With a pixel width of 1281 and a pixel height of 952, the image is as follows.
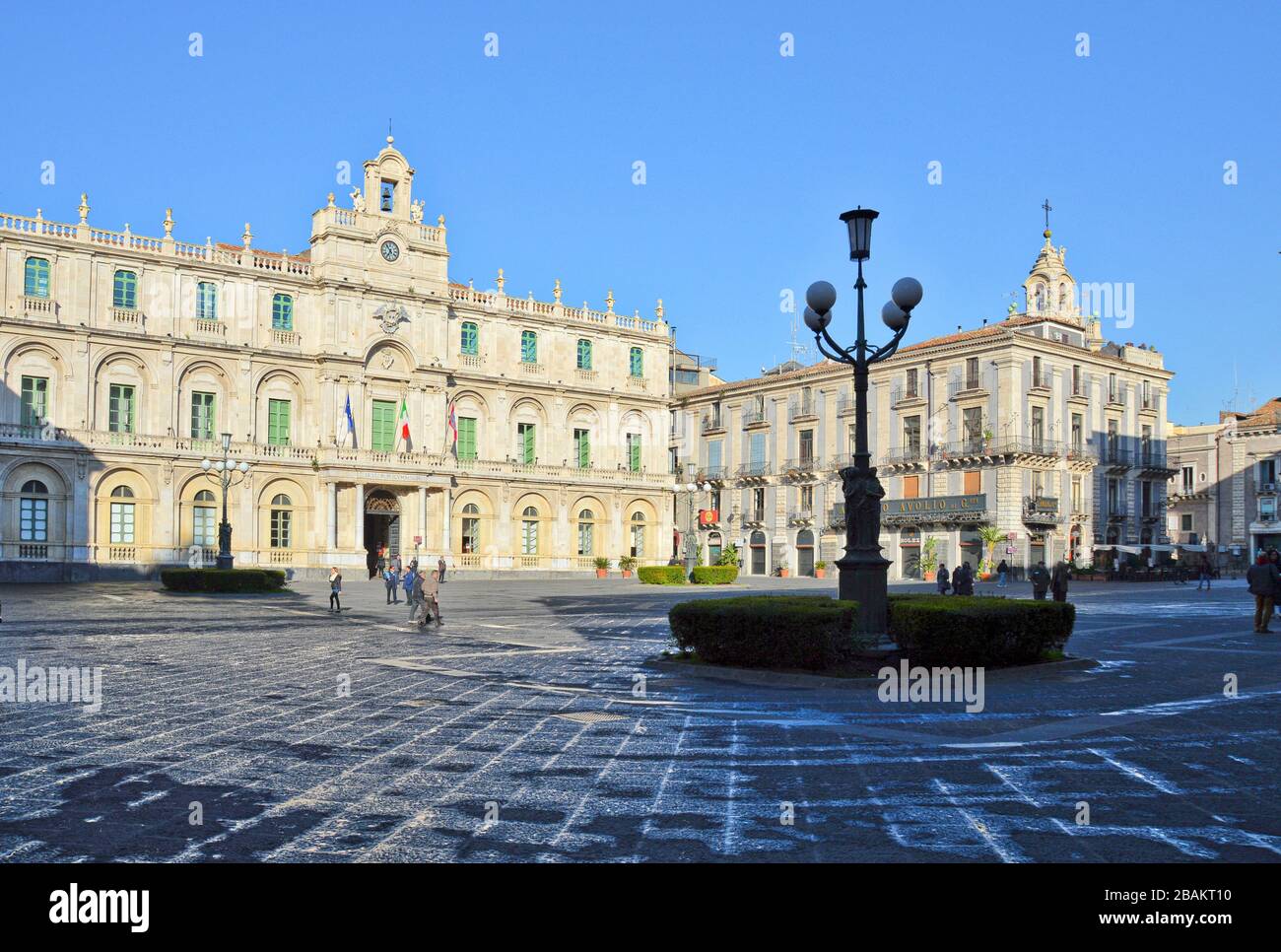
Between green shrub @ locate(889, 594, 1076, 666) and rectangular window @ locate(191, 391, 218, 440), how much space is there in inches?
1613

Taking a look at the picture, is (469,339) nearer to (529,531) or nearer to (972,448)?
(529,531)

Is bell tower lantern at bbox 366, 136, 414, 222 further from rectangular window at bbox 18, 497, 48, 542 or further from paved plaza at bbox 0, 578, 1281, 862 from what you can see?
paved plaza at bbox 0, 578, 1281, 862

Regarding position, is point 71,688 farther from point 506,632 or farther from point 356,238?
point 356,238

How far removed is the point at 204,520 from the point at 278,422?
219 inches

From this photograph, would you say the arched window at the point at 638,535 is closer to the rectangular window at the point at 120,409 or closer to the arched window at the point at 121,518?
the arched window at the point at 121,518

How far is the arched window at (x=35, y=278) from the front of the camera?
1752 inches

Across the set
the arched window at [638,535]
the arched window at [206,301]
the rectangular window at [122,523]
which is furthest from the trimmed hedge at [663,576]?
the arched window at [206,301]

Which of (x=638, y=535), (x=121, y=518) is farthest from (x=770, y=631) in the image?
(x=638, y=535)

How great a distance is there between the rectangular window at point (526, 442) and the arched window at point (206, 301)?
1613 centimetres

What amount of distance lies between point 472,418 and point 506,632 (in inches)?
1444

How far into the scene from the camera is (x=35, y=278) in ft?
147

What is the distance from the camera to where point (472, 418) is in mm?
56812
